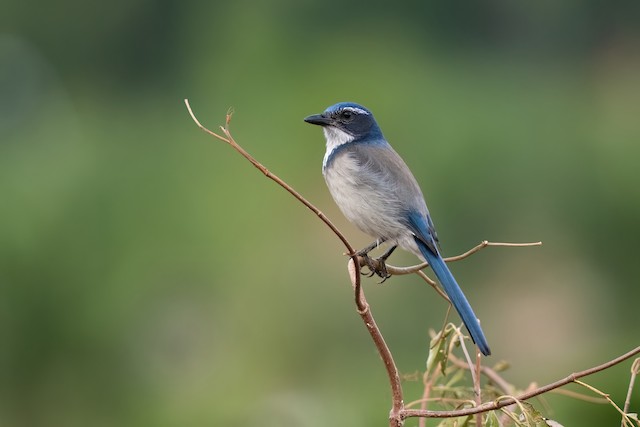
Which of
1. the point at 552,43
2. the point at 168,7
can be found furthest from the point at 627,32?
the point at 168,7

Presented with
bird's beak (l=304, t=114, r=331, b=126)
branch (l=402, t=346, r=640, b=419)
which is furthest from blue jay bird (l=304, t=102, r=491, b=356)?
branch (l=402, t=346, r=640, b=419)

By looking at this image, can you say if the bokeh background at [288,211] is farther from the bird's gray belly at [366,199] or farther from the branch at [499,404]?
the branch at [499,404]

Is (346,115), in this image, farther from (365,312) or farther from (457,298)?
(365,312)

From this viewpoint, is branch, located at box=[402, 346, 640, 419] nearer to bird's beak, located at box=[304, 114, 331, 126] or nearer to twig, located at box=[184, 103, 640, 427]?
twig, located at box=[184, 103, 640, 427]

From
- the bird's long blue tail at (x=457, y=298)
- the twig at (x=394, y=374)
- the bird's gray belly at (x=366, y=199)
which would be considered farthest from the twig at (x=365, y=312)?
the bird's gray belly at (x=366, y=199)

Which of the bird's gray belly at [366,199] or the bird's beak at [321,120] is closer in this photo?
the bird's gray belly at [366,199]

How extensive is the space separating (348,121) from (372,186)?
274 millimetres

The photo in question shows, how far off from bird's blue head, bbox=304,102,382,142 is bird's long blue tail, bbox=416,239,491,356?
47cm

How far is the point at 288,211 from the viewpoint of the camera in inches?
275

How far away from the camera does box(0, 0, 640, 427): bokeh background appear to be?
5395 millimetres

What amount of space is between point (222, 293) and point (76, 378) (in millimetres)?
1168

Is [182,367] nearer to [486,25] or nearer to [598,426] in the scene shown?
[598,426]

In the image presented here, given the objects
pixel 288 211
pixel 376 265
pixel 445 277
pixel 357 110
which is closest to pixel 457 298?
pixel 445 277

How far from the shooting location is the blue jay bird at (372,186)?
246 cm
